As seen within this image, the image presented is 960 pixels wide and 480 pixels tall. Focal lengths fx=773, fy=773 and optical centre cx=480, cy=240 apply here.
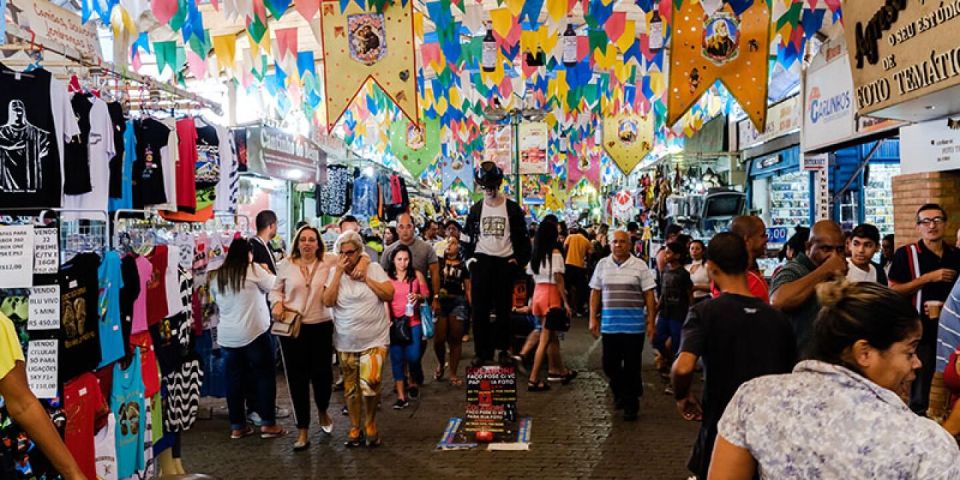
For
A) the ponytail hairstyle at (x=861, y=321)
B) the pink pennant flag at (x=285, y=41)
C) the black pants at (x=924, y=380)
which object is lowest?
the black pants at (x=924, y=380)

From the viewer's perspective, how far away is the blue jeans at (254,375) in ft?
22.0

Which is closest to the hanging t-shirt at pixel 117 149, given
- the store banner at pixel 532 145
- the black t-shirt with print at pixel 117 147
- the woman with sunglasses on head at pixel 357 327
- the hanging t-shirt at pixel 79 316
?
the black t-shirt with print at pixel 117 147

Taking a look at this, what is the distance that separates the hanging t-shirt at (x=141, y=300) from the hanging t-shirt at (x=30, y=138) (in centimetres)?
61

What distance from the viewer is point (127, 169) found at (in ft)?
17.7

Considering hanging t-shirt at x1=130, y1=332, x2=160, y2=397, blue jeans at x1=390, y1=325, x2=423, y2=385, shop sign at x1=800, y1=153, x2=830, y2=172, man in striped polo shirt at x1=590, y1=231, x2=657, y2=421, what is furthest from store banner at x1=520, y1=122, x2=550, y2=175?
hanging t-shirt at x1=130, y1=332, x2=160, y2=397

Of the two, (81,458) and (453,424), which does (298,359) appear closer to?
(453,424)

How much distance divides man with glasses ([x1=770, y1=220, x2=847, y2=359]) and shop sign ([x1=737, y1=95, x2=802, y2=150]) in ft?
32.4

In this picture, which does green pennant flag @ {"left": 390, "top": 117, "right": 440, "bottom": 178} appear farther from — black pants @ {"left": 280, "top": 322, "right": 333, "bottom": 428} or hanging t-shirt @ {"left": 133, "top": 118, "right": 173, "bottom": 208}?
hanging t-shirt @ {"left": 133, "top": 118, "right": 173, "bottom": 208}

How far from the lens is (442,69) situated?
13.8m

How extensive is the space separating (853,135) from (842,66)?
1114 millimetres

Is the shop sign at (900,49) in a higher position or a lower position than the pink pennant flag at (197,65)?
lower

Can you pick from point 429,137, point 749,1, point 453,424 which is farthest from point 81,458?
point 429,137

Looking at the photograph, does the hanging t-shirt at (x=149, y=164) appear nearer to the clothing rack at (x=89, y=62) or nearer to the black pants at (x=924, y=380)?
the clothing rack at (x=89, y=62)

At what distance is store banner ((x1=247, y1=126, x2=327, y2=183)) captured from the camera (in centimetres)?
1089
